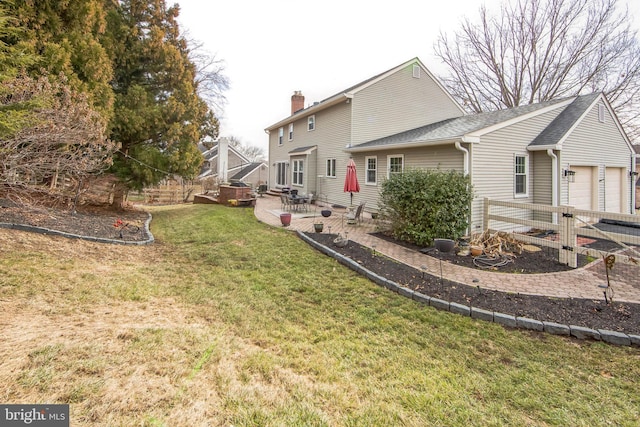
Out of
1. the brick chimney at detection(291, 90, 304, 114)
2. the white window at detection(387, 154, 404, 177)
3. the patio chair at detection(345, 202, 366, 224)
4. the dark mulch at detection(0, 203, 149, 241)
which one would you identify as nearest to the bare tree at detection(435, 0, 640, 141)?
the brick chimney at detection(291, 90, 304, 114)

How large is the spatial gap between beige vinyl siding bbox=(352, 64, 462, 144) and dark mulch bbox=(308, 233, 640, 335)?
9.56m

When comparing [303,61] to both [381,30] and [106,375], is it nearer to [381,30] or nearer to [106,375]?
[381,30]

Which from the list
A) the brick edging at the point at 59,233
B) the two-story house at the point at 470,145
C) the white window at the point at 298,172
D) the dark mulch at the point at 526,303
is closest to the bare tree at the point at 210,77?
→ the white window at the point at 298,172

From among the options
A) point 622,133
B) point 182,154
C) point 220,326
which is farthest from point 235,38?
point 622,133

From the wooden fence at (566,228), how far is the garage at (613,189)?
1774 millimetres

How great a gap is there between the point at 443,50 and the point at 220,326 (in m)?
27.6

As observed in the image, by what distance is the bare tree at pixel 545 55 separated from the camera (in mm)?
19766

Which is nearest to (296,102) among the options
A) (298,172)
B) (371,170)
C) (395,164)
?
(298,172)

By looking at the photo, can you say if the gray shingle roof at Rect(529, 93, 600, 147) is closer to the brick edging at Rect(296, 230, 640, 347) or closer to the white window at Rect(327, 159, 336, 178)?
the brick edging at Rect(296, 230, 640, 347)

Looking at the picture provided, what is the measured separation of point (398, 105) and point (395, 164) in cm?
476

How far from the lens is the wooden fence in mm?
6508

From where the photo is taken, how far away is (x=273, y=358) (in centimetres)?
346

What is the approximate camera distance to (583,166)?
11938 mm

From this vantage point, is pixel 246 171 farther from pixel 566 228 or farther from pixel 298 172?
pixel 566 228
